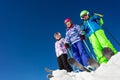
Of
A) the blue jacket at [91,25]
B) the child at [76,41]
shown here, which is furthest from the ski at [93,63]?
the blue jacket at [91,25]

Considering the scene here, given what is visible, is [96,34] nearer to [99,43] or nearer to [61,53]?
[99,43]

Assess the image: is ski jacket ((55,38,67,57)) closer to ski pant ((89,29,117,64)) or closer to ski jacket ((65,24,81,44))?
ski jacket ((65,24,81,44))

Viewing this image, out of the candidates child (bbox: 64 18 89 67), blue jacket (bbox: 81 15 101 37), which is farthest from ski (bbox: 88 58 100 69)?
blue jacket (bbox: 81 15 101 37)

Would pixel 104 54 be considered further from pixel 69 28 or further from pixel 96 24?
pixel 69 28

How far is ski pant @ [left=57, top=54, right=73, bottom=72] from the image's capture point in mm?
10875

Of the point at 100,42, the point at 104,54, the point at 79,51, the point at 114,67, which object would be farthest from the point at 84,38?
the point at 114,67

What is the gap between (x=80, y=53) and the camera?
34.0ft

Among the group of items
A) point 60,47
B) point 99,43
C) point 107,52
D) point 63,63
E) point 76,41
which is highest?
point 60,47

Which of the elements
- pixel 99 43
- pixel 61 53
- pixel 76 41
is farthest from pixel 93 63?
pixel 61 53

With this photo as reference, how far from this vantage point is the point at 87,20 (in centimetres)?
1083

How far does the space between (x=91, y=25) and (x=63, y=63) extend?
7.22 feet

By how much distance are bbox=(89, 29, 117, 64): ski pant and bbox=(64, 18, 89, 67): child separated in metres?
0.66

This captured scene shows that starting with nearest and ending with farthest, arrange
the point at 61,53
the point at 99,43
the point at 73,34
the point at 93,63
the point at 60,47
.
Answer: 1. the point at 93,63
2. the point at 99,43
3. the point at 73,34
4. the point at 61,53
5. the point at 60,47

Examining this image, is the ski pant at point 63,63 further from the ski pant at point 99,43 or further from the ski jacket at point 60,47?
the ski pant at point 99,43
